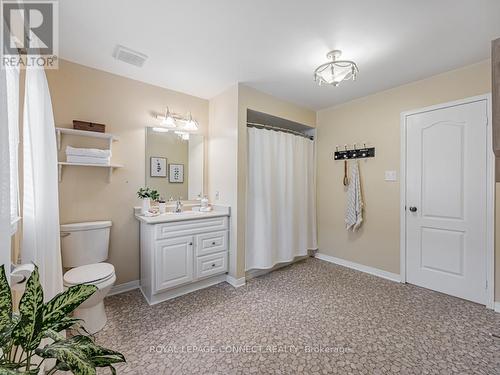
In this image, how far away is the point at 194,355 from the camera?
1556 millimetres

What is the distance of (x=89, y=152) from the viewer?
84.6 inches

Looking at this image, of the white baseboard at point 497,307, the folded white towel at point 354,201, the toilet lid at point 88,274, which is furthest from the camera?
the folded white towel at point 354,201

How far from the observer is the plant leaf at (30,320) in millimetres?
644

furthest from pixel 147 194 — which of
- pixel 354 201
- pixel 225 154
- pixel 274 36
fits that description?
pixel 354 201

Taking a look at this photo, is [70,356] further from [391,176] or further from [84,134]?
[391,176]

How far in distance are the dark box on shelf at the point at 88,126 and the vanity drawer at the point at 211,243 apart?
1489mm

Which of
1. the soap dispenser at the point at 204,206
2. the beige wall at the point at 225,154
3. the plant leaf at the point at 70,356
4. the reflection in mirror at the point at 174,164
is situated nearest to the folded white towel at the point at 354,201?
the beige wall at the point at 225,154

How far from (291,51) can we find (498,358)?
2766 mm

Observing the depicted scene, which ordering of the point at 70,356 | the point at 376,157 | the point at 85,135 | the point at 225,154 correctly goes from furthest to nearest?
1. the point at 376,157
2. the point at 225,154
3. the point at 85,135
4. the point at 70,356

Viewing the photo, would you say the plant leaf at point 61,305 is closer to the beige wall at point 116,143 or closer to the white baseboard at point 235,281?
the beige wall at point 116,143

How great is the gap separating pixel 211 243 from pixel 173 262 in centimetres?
46

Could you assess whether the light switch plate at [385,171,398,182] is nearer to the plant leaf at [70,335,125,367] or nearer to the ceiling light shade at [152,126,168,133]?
the ceiling light shade at [152,126,168,133]

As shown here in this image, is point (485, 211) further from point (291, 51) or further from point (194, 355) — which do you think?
point (194, 355)

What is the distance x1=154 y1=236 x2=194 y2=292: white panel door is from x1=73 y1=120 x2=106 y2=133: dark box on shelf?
1279 millimetres
